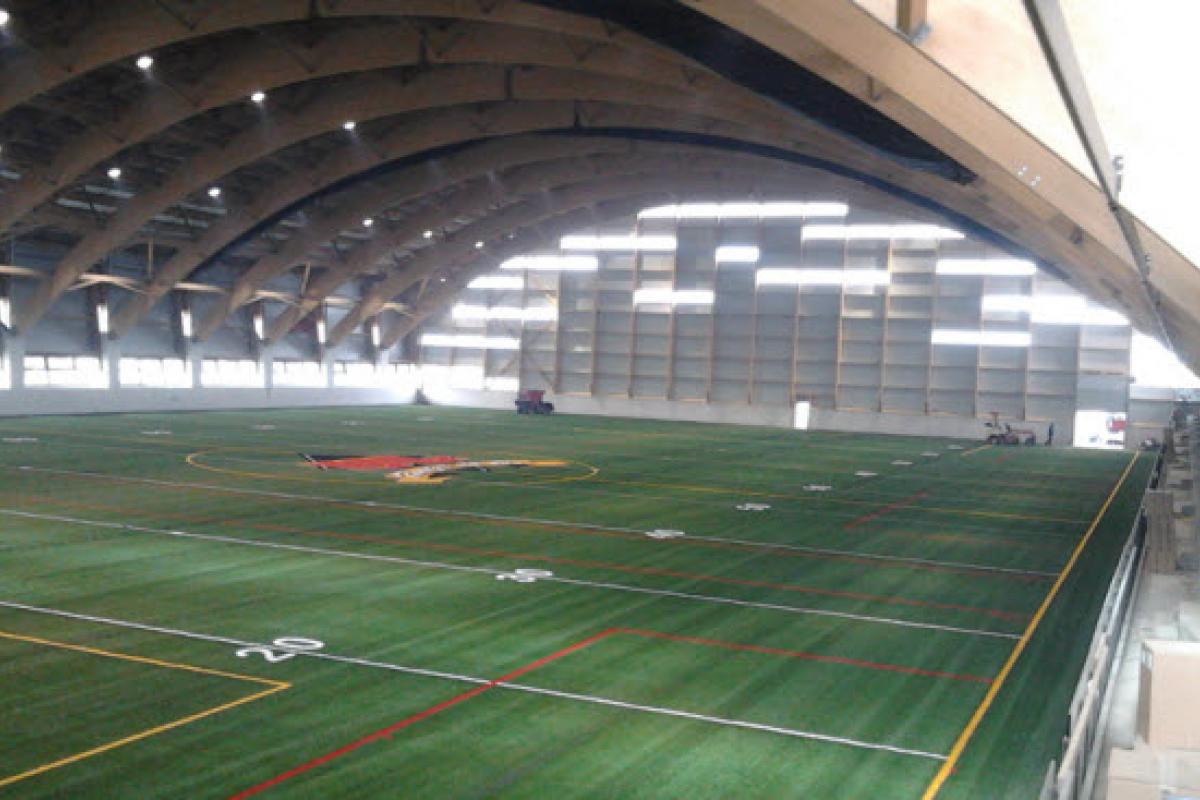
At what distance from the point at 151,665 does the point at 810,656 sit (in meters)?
8.44

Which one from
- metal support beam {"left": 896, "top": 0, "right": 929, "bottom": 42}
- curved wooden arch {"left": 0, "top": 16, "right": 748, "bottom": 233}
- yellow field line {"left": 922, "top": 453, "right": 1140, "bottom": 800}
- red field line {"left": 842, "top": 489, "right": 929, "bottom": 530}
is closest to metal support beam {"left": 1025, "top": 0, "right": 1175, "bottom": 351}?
metal support beam {"left": 896, "top": 0, "right": 929, "bottom": 42}

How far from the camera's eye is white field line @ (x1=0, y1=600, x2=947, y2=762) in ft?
37.7

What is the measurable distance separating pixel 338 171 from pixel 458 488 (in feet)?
62.2

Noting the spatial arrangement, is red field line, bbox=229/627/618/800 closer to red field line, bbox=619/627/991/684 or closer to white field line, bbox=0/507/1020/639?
red field line, bbox=619/627/991/684

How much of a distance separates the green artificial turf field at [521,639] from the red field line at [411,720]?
0.13ft

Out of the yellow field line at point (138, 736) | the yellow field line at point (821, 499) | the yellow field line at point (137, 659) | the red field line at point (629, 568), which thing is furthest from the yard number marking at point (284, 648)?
the yellow field line at point (821, 499)

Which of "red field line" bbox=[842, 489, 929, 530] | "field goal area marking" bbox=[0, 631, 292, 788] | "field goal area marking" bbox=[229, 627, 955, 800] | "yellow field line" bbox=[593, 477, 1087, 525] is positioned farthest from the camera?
"yellow field line" bbox=[593, 477, 1087, 525]

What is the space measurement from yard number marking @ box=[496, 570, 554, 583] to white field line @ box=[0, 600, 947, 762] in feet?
17.0

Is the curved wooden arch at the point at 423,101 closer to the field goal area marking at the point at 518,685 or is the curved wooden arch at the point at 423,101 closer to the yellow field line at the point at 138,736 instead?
the field goal area marking at the point at 518,685

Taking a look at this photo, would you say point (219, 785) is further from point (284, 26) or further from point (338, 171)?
point (338, 171)

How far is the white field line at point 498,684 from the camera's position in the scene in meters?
11.5

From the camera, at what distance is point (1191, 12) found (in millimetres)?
6391

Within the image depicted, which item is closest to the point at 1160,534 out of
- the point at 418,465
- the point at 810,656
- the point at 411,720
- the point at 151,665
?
the point at 810,656

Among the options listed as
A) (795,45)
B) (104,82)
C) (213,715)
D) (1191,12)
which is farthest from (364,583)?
(104,82)
